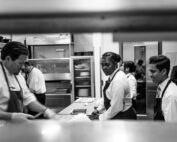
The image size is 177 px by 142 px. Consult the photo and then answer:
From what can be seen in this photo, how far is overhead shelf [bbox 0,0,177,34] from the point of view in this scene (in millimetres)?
228

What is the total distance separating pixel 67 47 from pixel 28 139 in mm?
5874

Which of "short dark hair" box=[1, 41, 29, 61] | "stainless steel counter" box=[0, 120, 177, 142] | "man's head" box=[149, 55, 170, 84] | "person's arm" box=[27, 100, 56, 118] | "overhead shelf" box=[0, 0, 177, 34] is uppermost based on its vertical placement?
"short dark hair" box=[1, 41, 29, 61]

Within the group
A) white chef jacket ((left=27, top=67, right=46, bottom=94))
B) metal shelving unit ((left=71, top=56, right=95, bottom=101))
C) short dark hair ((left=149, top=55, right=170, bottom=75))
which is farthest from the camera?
metal shelving unit ((left=71, top=56, right=95, bottom=101))

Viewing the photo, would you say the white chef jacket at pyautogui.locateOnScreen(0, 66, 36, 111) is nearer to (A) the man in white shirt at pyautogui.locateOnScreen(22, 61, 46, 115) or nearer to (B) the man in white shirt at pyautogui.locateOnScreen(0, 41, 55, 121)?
(B) the man in white shirt at pyautogui.locateOnScreen(0, 41, 55, 121)

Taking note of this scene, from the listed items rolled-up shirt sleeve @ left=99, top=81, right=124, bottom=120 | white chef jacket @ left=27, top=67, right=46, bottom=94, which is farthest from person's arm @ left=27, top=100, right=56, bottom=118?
white chef jacket @ left=27, top=67, right=46, bottom=94

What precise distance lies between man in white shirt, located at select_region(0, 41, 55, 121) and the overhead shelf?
154cm

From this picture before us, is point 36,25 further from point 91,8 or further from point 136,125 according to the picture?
point 136,125

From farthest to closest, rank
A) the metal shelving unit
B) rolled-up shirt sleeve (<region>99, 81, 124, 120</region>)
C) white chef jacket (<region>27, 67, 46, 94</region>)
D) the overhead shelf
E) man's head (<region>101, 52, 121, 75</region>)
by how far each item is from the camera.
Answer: the metal shelving unit, white chef jacket (<region>27, 67, 46, 94</region>), man's head (<region>101, 52, 121, 75</region>), rolled-up shirt sleeve (<region>99, 81, 124, 120</region>), the overhead shelf

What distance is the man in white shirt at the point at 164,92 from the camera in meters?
1.69

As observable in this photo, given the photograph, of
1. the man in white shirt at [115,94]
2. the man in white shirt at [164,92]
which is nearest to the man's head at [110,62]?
the man in white shirt at [115,94]

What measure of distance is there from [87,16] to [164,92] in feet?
5.62

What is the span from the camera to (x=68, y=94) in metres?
5.76

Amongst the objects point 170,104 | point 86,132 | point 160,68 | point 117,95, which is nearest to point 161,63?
point 160,68

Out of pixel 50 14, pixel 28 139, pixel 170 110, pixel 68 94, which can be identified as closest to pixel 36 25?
pixel 50 14
